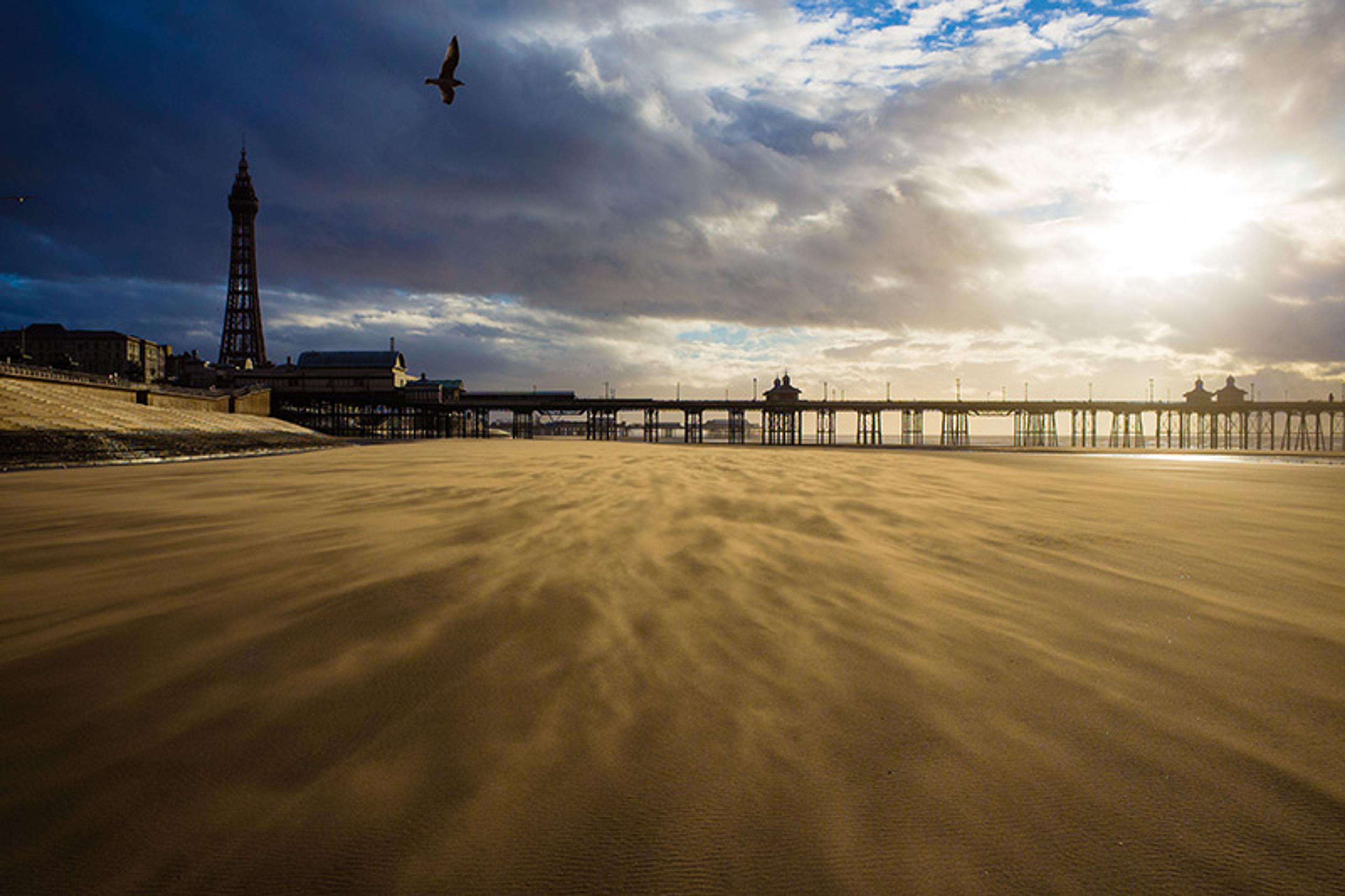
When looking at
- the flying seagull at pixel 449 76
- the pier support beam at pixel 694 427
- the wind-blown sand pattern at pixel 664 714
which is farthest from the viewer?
the pier support beam at pixel 694 427

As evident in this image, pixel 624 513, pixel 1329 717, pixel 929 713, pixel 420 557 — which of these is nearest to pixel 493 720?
pixel 929 713

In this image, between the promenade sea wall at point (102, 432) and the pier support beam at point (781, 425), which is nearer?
the promenade sea wall at point (102, 432)

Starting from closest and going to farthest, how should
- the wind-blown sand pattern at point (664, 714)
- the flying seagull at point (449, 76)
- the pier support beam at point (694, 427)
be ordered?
the wind-blown sand pattern at point (664, 714) < the flying seagull at point (449, 76) < the pier support beam at point (694, 427)

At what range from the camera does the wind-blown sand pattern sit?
1.61m

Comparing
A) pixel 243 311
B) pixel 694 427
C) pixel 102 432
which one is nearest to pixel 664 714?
pixel 102 432

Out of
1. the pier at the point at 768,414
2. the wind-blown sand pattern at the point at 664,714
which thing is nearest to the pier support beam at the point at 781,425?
the pier at the point at 768,414

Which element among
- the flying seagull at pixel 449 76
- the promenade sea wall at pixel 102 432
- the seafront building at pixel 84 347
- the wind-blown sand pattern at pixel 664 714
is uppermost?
the seafront building at pixel 84 347

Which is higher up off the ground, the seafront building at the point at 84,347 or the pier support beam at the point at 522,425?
the seafront building at the point at 84,347

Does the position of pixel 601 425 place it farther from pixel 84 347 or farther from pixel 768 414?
pixel 84 347

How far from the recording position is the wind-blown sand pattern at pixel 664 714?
1.61 m

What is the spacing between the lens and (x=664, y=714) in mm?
2408

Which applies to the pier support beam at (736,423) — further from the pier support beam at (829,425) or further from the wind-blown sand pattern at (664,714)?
the wind-blown sand pattern at (664,714)

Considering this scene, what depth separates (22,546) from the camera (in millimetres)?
4988

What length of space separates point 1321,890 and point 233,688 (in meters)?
3.77
